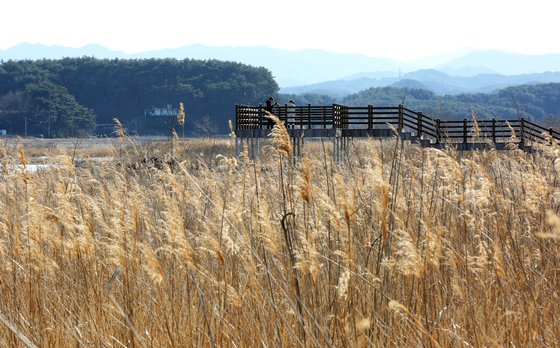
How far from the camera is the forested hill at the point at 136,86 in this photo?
125 metres

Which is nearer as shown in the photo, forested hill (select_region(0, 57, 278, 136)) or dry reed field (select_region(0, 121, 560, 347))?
dry reed field (select_region(0, 121, 560, 347))

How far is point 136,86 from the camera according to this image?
439ft

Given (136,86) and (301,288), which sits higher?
(136,86)

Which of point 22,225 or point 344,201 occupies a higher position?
point 344,201

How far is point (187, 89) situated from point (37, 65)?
28.2 metres

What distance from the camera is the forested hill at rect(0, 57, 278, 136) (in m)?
125

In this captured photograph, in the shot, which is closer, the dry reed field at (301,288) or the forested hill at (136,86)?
the dry reed field at (301,288)

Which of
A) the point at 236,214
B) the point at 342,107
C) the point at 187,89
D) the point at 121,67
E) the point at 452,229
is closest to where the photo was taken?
the point at 236,214

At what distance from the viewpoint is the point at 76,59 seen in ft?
473

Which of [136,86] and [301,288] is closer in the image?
[301,288]

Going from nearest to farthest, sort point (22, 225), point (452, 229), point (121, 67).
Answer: point (22, 225) → point (452, 229) → point (121, 67)

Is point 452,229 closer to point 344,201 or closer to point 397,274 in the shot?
point 397,274

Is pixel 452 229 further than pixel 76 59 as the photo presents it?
No

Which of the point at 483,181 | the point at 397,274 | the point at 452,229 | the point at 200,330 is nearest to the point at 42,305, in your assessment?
the point at 200,330
